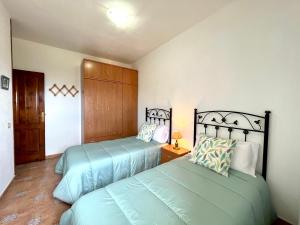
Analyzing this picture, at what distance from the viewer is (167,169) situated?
6.16ft

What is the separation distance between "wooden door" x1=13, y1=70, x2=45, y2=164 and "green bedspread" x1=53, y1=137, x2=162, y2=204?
1.16 metres

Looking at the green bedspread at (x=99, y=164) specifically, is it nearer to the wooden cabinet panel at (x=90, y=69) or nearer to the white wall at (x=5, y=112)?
the white wall at (x=5, y=112)

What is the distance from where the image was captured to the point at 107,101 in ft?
12.1

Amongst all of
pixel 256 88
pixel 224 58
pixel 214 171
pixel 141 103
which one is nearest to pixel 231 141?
pixel 214 171

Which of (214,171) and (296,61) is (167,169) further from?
(296,61)

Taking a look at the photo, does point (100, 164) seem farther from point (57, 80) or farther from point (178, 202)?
point (57, 80)

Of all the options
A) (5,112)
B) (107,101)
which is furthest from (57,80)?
(5,112)

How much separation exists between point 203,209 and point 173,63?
8.36ft

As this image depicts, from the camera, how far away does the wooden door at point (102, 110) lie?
3434 mm

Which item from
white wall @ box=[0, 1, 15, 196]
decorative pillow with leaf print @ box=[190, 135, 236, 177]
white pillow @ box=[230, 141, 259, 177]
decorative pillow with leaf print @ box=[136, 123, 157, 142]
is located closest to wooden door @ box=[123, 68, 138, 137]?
decorative pillow with leaf print @ box=[136, 123, 157, 142]

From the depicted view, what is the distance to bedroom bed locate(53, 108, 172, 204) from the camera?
1925 millimetres

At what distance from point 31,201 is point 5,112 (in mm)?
1313

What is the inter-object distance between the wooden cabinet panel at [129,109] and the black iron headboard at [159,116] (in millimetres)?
510

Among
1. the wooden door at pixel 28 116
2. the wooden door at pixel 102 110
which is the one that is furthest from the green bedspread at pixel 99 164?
the wooden door at pixel 28 116
